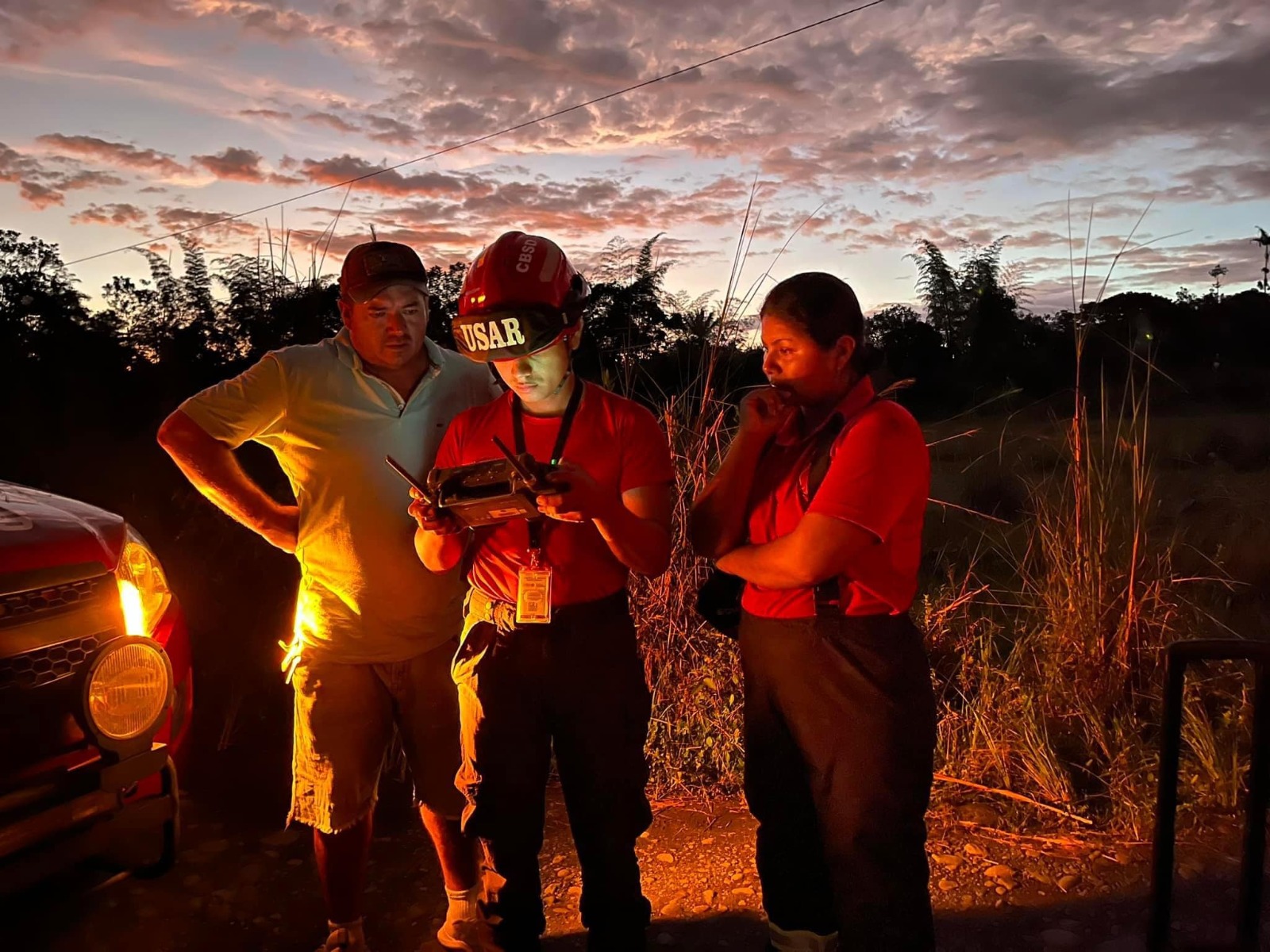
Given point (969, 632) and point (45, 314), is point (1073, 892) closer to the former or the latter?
point (969, 632)

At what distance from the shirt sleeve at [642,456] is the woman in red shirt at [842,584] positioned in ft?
0.48

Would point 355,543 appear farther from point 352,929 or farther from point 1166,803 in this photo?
point 1166,803

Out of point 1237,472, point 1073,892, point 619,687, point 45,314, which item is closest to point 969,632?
point 1073,892

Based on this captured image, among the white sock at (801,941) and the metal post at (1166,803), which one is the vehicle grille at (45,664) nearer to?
the white sock at (801,941)

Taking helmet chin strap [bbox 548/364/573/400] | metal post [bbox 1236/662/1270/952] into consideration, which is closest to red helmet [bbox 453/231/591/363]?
helmet chin strap [bbox 548/364/573/400]

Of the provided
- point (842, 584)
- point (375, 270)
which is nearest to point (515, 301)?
point (375, 270)

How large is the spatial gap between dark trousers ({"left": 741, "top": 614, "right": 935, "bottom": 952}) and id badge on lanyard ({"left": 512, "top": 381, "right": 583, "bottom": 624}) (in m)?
0.58

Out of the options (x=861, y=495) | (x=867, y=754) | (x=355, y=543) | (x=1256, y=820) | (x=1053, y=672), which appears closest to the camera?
(x=1256, y=820)

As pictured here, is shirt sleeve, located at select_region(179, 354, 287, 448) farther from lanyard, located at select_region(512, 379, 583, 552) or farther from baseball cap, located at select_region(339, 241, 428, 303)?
lanyard, located at select_region(512, 379, 583, 552)

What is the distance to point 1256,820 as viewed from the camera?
1.70 metres

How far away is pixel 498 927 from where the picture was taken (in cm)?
272

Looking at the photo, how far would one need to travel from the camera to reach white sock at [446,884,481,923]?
3113mm

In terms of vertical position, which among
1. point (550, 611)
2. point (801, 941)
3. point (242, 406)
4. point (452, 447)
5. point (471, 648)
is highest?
point (242, 406)

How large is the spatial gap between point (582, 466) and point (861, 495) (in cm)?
72
